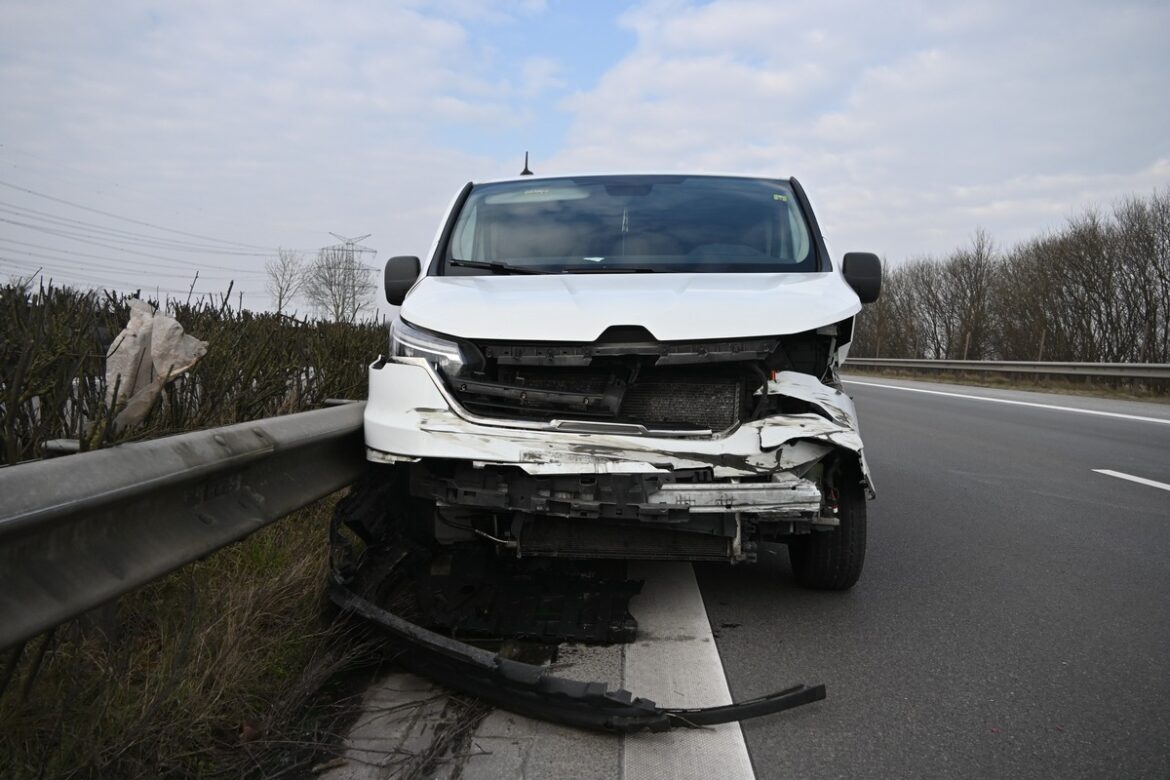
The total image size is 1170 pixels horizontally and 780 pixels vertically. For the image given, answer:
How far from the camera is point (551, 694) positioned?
241 cm

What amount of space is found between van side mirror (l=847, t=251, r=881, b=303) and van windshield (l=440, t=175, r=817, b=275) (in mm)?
172

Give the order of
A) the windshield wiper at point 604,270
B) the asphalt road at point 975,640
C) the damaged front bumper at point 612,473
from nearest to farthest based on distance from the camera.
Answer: the asphalt road at point 975,640 → the damaged front bumper at point 612,473 → the windshield wiper at point 604,270

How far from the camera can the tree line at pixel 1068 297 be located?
27.3 metres

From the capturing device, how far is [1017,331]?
33719mm

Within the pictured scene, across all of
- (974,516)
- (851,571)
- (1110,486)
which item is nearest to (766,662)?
(851,571)

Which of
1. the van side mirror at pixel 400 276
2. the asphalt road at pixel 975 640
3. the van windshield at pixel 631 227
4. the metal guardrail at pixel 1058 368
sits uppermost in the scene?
the van windshield at pixel 631 227

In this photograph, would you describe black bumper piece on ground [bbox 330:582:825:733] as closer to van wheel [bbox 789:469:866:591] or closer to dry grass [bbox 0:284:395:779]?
dry grass [bbox 0:284:395:779]

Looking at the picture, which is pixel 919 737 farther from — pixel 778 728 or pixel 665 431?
pixel 665 431

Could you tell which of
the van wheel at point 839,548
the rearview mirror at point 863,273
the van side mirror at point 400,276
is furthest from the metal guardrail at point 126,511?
the rearview mirror at point 863,273

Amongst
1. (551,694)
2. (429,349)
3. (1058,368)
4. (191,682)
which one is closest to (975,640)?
(551,694)

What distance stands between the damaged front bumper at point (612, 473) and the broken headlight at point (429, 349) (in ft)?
0.25

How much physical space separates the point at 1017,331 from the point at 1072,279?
12.6 feet

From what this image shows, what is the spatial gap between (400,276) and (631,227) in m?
1.24

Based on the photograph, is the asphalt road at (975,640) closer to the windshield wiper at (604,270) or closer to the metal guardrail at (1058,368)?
the windshield wiper at (604,270)
